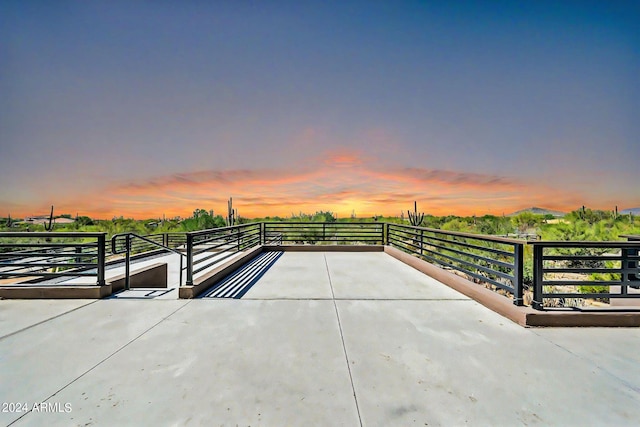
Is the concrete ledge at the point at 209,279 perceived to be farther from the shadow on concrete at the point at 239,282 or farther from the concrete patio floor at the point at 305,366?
the concrete patio floor at the point at 305,366

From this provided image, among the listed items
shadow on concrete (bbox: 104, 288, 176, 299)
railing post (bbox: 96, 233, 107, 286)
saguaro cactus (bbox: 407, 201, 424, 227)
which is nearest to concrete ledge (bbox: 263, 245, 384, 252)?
shadow on concrete (bbox: 104, 288, 176, 299)

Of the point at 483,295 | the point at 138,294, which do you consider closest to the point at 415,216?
the point at 483,295

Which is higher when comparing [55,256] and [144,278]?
[55,256]

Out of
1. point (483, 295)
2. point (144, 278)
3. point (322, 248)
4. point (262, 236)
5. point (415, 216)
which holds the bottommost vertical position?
point (144, 278)

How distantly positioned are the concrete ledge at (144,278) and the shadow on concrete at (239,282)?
1.59m

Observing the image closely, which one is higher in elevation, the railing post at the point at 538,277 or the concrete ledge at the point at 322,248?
the railing post at the point at 538,277

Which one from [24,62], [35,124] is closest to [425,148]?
[24,62]

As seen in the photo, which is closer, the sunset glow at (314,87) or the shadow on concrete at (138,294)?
the shadow on concrete at (138,294)

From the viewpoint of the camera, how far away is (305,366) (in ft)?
7.61

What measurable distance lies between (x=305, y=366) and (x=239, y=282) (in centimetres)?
338

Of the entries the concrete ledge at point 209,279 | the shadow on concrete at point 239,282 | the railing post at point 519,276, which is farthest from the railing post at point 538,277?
the concrete ledge at point 209,279

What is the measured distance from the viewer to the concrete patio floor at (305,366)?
177cm

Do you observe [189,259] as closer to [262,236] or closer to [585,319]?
[585,319]

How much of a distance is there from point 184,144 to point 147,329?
39.1 ft
